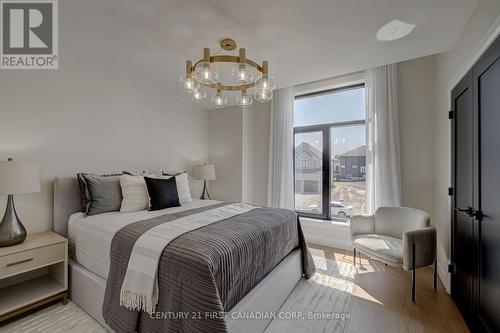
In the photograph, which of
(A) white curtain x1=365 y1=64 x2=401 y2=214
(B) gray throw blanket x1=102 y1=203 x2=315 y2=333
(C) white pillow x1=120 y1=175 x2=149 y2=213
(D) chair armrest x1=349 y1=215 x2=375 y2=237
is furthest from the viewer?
(A) white curtain x1=365 y1=64 x2=401 y2=214

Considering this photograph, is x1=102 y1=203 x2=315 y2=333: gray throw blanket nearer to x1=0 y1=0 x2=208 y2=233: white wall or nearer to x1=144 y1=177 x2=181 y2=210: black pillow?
x1=144 y1=177 x2=181 y2=210: black pillow

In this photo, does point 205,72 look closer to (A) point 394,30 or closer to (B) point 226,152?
(A) point 394,30

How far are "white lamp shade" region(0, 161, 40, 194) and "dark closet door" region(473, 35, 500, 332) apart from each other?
3.49m

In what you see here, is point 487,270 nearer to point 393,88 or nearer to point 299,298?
point 299,298

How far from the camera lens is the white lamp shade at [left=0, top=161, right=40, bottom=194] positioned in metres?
1.79

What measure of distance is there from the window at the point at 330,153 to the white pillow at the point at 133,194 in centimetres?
255

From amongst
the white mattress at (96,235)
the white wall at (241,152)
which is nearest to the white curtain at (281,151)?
the white wall at (241,152)

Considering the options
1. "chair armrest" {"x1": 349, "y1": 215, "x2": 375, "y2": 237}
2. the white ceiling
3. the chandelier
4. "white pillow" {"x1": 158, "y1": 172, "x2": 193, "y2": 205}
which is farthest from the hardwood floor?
the white ceiling

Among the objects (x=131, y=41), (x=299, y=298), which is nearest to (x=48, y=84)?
(x=131, y=41)

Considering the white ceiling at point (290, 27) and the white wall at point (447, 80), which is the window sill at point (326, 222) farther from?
the white ceiling at point (290, 27)

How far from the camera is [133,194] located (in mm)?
2545

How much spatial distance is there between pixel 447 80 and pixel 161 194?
3459 millimetres

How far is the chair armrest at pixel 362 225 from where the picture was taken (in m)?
2.77

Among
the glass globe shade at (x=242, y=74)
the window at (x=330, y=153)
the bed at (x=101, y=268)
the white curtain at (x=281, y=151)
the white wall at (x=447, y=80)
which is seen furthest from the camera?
the white curtain at (x=281, y=151)
